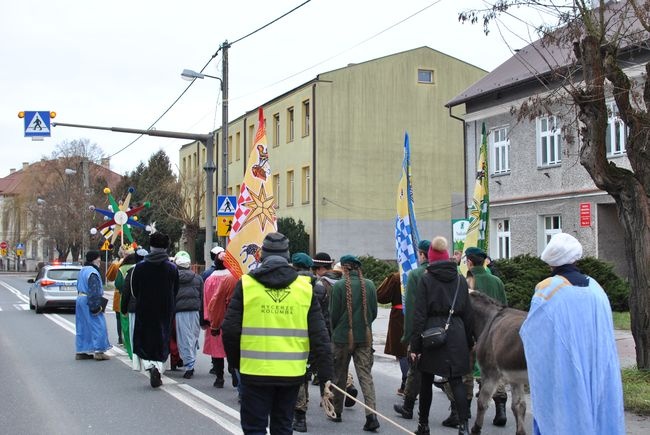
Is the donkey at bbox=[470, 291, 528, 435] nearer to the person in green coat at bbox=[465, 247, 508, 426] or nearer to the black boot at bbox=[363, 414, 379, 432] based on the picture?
the black boot at bbox=[363, 414, 379, 432]

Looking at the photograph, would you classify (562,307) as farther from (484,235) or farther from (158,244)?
(484,235)

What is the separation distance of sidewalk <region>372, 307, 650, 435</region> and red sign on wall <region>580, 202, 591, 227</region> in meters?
6.72

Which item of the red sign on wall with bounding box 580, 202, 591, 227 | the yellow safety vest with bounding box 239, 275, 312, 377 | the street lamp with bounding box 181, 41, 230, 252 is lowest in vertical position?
the yellow safety vest with bounding box 239, 275, 312, 377

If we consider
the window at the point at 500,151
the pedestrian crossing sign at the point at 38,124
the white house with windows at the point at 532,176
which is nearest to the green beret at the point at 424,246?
the white house with windows at the point at 532,176

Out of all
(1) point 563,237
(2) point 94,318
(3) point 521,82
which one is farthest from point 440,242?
(3) point 521,82

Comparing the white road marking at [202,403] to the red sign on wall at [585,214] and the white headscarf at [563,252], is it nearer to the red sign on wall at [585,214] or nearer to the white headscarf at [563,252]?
the white headscarf at [563,252]

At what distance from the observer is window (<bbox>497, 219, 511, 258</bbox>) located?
96.5ft

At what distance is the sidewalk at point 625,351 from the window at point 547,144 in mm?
7523

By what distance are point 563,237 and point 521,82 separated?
891 inches

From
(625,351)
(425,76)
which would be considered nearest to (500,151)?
(425,76)

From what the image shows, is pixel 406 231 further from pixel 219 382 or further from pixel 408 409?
pixel 219 382

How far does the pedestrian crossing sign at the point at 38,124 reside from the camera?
73.5 feet

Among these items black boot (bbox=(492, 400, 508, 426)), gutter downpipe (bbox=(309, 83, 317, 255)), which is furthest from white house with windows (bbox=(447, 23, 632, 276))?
black boot (bbox=(492, 400, 508, 426))

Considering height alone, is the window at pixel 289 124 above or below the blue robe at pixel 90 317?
above
